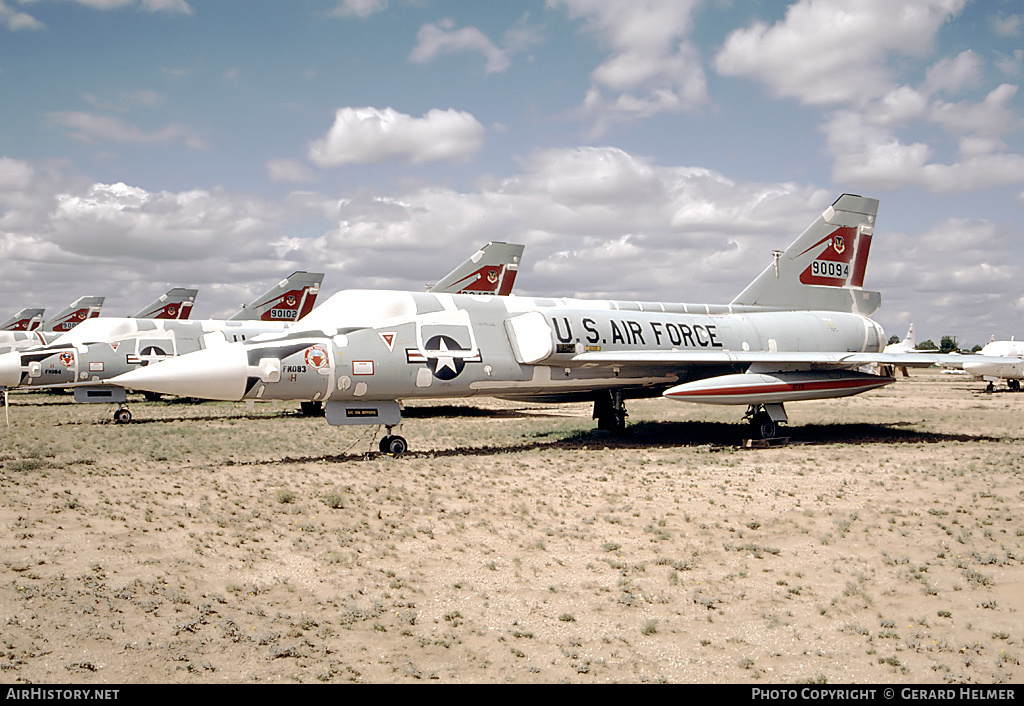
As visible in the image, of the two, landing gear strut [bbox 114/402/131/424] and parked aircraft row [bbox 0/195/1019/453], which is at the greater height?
parked aircraft row [bbox 0/195/1019/453]

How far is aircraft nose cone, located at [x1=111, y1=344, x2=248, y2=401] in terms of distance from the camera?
1175 cm

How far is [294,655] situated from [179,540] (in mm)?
3510

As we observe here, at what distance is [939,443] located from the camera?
16031mm

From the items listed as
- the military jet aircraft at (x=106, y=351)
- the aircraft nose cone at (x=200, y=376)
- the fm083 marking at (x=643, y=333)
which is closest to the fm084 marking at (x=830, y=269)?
the fm083 marking at (x=643, y=333)

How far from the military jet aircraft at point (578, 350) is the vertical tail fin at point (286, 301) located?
20.4 metres

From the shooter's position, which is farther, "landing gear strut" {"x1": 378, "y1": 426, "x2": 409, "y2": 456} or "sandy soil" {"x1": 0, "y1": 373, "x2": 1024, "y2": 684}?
"landing gear strut" {"x1": 378, "y1": 426, "x2": 409, "y2": 456}

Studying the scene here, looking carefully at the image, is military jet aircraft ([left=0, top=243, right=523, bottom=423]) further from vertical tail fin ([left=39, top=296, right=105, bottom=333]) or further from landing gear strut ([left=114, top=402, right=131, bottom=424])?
vertical tail fin ([left=39, top=296, right=105, bottom=333])

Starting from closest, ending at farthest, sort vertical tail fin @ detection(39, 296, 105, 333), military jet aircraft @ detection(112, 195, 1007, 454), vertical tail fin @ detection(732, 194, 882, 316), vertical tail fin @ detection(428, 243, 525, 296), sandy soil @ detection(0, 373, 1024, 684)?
sandy soil @ detection(0, 373, 1024, 684) < military jet aircraft @ detection(112, 195, 1007, 454) < vertical tail fin @ detection(732, 194, 882, 316) < vertical tail fin @ detection(428, 243, 525, 296) < vertical tail fin @ detection(39, 296, 105, 333)

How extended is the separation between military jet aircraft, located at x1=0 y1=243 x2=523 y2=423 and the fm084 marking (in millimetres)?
10991

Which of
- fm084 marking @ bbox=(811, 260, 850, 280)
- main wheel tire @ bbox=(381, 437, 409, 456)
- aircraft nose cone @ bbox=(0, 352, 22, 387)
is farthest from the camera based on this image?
aircraft nose cone @ bbox=(0, 352, 22, 387)

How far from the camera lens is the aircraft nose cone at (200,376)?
38.5ft

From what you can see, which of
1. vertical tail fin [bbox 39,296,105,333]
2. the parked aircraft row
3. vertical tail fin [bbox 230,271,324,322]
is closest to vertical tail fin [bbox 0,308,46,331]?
vertical tail fin [bbox 39,296,105,333]

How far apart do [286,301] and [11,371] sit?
40.7 ft

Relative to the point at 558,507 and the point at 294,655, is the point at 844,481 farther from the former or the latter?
the point at 294,655
